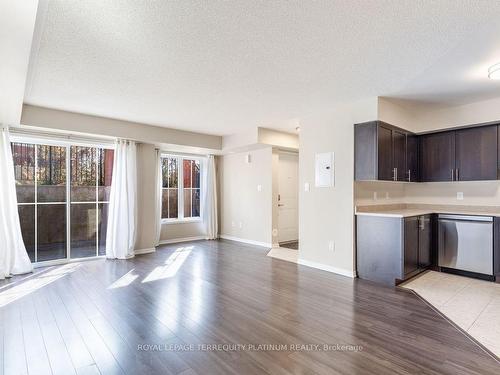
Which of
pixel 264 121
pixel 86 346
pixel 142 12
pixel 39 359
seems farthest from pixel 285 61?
pixel 39 359

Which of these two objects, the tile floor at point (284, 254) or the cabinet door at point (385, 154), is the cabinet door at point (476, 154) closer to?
the cabinet door at point (385, 154)

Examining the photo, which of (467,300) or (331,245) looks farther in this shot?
(331,245)

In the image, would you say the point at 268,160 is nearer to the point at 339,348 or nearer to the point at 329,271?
the point at 329,271

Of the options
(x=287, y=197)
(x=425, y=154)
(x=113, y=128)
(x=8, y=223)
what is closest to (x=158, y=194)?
(x=113, y=128)

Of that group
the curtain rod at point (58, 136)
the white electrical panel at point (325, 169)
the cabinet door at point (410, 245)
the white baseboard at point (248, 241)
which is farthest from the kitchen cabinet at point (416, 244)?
the curtain rod at point (58, 136)

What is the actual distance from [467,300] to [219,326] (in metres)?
2.83

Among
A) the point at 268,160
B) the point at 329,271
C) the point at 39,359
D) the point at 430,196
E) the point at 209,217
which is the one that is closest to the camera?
the point at 39,359

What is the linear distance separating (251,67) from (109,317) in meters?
2.90

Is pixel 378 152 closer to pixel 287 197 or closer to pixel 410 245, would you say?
pixel 410 245

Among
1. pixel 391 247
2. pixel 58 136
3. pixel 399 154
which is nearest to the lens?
pixel 391 247

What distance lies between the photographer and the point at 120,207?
5.19m

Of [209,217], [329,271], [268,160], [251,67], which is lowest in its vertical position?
[329,271]

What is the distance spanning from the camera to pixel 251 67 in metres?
2.88

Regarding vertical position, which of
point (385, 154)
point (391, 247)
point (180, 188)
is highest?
point (385, 154)
